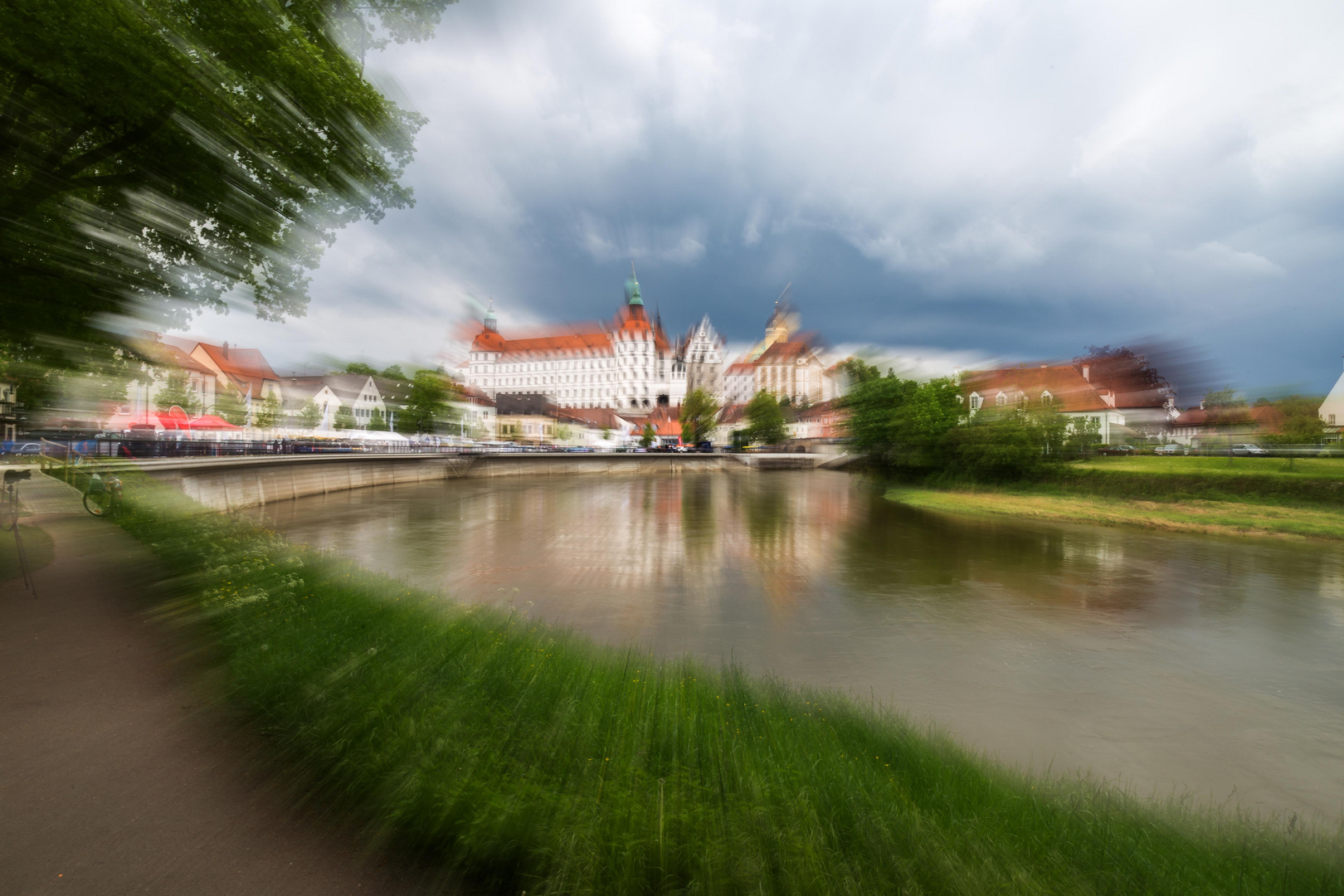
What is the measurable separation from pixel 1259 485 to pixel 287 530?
32.0 m

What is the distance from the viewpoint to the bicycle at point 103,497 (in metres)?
11.3

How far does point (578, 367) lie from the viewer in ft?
408

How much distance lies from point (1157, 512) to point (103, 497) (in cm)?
3095

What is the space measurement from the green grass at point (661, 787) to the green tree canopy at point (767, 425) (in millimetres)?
87698

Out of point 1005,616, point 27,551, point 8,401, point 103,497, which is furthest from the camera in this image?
point 8,401

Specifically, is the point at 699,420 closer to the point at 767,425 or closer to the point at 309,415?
the point at 767,425

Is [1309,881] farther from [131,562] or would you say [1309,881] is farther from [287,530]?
[287,530]

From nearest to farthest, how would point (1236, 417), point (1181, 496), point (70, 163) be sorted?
1. point (70, 163)
2. point (1181, 496)
3. point (1236, 417)

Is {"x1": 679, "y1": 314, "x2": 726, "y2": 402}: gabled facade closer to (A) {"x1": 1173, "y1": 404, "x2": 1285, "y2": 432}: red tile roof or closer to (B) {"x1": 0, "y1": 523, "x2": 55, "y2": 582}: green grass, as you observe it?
(A) {"x1": 1173, "y1": 404, "x2": 1285, "y2": 432}: red tile roof

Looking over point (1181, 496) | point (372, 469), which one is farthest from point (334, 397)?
point (1181, 496)

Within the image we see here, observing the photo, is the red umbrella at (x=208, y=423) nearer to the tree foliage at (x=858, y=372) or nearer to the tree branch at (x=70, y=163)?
the tree branch at (x=70, y=163)

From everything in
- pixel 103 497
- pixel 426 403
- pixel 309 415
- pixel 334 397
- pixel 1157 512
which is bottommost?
pixel 1157 512

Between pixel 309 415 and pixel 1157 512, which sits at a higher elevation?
pixel 309 415

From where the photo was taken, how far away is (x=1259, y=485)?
1962 cm
